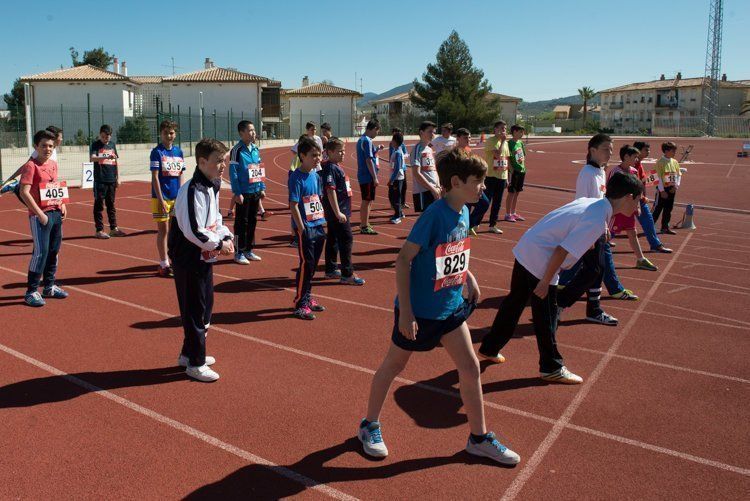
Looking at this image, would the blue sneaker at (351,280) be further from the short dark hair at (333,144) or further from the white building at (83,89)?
the white building at (83,89)

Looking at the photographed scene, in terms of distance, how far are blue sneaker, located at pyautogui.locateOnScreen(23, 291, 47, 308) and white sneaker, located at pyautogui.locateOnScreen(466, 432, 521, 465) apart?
5.45m

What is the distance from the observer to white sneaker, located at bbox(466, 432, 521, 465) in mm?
3848

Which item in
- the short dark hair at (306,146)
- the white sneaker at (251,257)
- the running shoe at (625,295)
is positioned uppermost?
the short dark hair at (306,146)

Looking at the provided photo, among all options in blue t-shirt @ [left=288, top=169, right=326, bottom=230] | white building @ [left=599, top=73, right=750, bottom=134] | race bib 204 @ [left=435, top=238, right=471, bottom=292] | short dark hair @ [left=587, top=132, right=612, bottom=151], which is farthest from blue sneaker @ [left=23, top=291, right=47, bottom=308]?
white building @ [left=599, top=73, right=750, bottom=134]

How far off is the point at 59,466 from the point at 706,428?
4355 mm

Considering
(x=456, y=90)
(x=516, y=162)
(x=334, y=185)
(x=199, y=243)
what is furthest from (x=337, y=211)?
(x=456, y=90)

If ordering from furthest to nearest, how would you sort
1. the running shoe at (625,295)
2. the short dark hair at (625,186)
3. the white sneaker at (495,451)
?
the running shoe at (625,295)
the short dark hair at (625,186)
the white sneaker at (495,451)

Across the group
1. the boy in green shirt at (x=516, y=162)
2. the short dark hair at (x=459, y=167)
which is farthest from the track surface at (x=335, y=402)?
the boy in green shirt at (x=516, y=162)

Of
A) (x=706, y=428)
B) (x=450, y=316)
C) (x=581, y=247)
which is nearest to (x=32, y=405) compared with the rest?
(x=450, y=316)

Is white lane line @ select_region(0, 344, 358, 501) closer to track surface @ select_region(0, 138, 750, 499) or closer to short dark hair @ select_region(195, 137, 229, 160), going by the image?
track surface @ select_region(0, 138, 750, 499)

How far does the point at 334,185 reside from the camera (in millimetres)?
7797

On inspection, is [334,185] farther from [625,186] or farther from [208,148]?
[625,186]

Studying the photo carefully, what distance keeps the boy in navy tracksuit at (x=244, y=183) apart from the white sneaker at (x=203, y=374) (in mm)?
4383

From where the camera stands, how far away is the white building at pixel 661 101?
4227 inches
